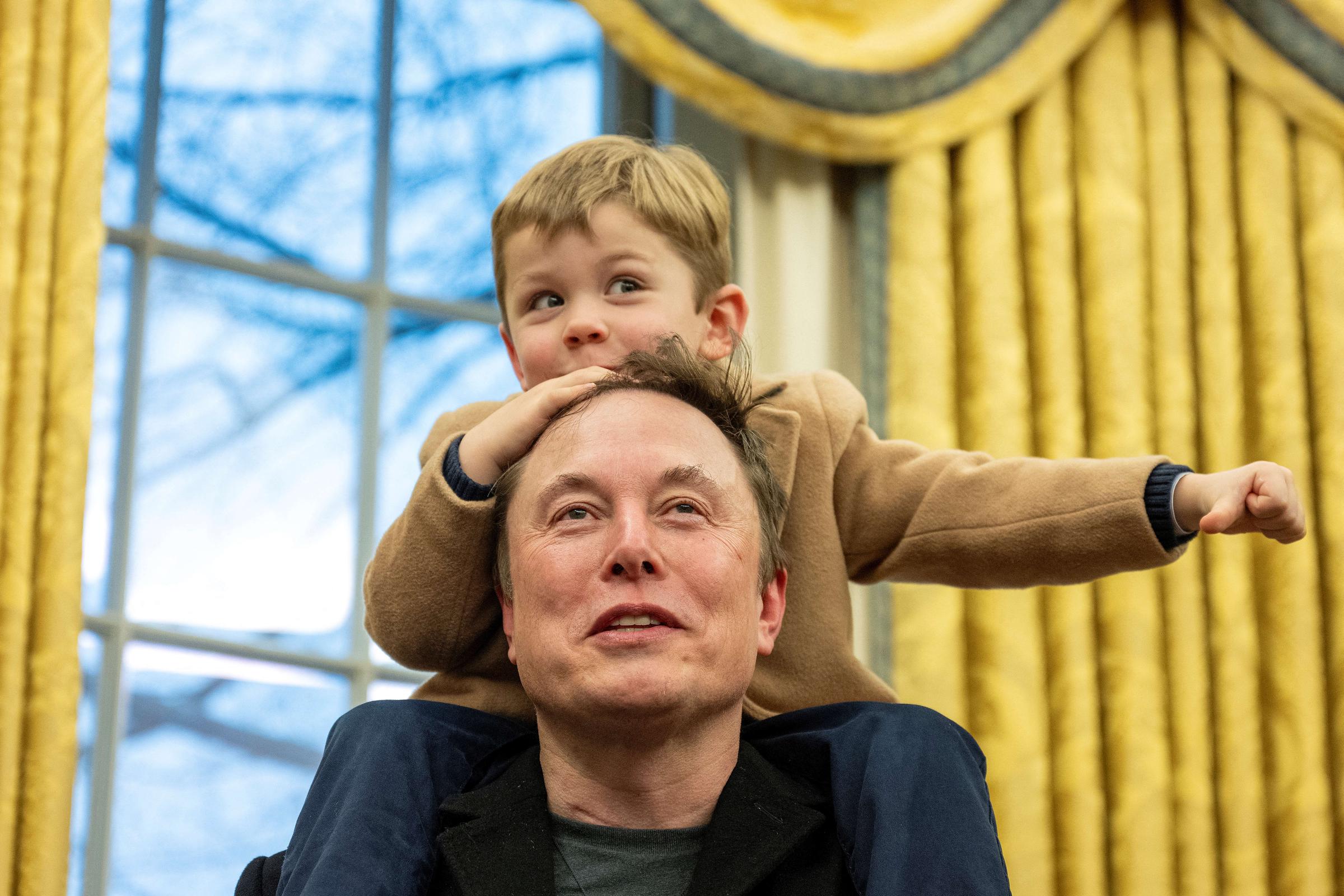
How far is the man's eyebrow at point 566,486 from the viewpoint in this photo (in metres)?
1.54

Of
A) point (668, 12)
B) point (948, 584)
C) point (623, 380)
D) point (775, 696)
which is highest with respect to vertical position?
point (668, 12)

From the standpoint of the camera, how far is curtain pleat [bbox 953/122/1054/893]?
2.56 meters

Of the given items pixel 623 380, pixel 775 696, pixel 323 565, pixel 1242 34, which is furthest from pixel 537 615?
pixel 1242 34

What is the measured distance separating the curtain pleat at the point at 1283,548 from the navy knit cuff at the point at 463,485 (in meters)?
1.62

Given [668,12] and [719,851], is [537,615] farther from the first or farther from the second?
[668,12]

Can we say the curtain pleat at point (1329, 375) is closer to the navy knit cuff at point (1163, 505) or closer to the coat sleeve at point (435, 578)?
the navy knit cuff at point (1163, 505)

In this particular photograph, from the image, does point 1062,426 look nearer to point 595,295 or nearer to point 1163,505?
point 1163,505

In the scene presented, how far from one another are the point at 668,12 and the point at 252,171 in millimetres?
746

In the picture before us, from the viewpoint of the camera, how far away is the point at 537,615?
1504 millimetres

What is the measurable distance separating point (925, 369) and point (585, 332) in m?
1.06

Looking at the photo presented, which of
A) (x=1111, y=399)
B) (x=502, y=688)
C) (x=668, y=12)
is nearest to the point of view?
(x=502, y=688)

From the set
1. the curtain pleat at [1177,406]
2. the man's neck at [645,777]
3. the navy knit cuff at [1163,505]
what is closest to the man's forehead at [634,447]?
the man's neck at [645,777]

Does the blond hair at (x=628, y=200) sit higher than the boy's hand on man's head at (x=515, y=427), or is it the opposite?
the blond hair at (x=628, y=200)

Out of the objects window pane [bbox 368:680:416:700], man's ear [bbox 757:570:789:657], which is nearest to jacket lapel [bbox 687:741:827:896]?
man's ear [bbox 757:570:789:657]
